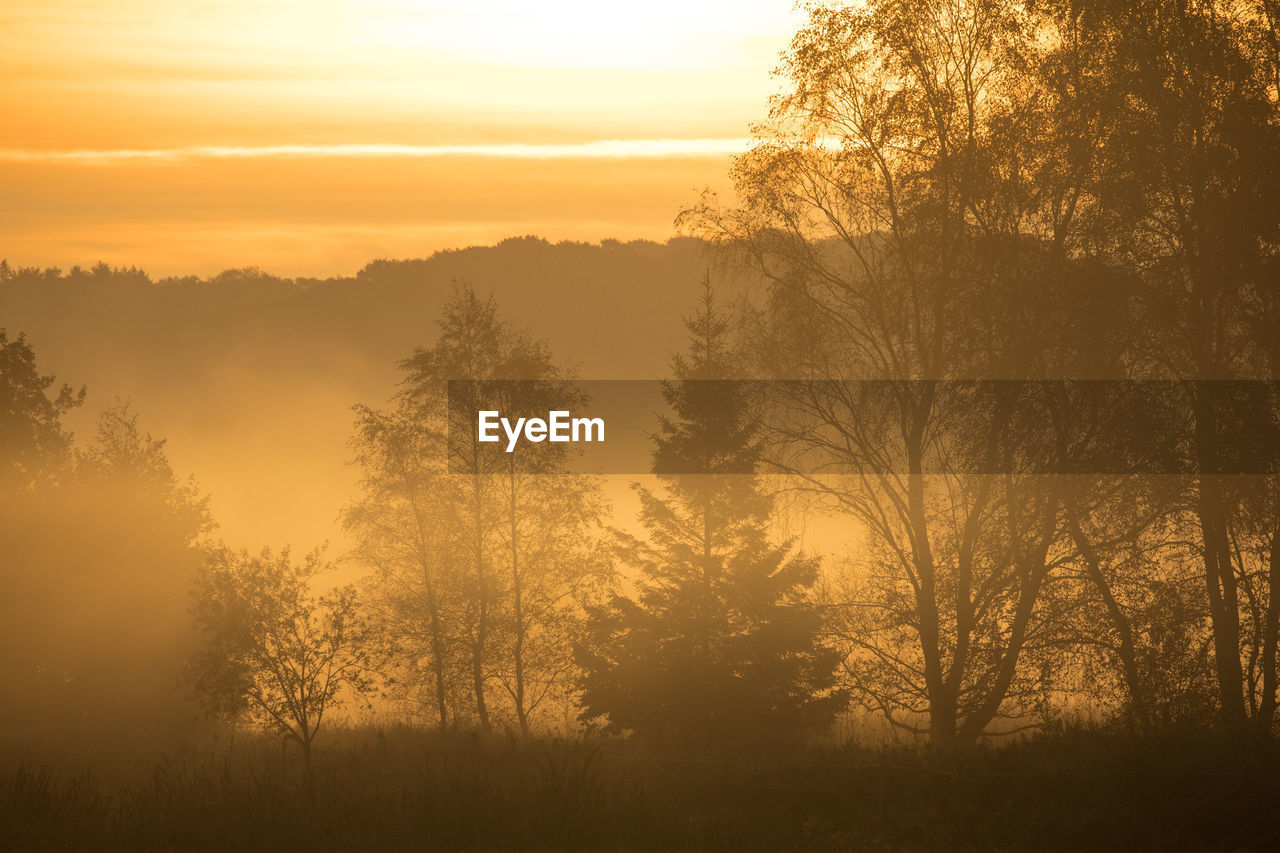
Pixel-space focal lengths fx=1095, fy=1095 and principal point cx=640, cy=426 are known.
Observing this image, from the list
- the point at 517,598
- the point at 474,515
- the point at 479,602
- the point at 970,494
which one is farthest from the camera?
the point at 474,515

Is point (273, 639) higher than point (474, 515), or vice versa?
point (474, 515)

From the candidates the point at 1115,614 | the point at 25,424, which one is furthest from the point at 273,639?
the point at 25,424

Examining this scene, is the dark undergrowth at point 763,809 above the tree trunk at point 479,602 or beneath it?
beneath

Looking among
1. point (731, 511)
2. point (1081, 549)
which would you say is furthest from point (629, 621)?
point (1081, 549)

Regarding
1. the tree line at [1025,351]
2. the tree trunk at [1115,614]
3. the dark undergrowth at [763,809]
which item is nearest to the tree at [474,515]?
the tree line at [1025,351]

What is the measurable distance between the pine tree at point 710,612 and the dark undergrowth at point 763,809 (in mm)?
9714

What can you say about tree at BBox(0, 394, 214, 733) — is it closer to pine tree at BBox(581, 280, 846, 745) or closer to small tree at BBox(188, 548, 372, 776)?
small tree at BBox(188, 548, 372, 776)

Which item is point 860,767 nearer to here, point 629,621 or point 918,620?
point 918,620

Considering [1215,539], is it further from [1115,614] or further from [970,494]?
[970,494]

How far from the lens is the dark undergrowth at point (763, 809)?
512 inches

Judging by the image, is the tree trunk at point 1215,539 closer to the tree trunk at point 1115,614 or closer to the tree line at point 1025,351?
the tree line at point 1025,351

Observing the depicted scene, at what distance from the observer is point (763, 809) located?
1543 cm

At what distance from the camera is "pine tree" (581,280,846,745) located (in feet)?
86.6

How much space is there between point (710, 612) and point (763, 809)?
40.1ft
